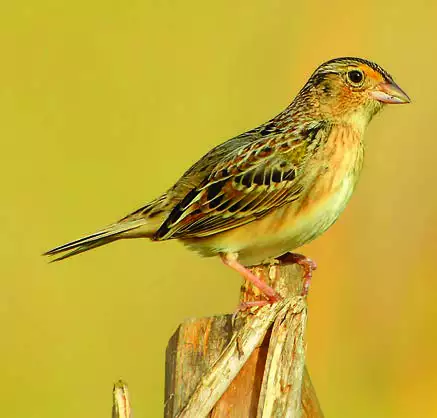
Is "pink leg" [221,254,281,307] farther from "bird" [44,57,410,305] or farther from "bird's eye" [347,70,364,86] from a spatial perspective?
"bird's eye" [347,70,364,86]

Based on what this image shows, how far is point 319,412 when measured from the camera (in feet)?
13.7

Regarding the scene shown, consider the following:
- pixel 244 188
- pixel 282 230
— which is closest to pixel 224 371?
pixel 282 230

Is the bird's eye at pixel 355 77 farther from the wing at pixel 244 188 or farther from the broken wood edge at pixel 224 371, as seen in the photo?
the broken wood edge at pixel 224 371

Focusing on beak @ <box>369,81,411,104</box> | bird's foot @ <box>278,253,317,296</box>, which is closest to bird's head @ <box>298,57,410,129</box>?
beak @ <box>369,81,411,104</box>

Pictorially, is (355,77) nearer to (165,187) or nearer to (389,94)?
(389,94)

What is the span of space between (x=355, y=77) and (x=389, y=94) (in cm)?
19

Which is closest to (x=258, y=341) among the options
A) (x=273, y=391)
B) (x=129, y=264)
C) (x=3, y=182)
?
(x=273, y=391)

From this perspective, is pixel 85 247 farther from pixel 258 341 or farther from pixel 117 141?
pixel 117 141

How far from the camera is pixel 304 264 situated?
209 inches

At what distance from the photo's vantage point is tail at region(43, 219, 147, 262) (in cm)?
549

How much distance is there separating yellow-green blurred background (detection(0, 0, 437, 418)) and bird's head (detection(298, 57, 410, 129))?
1.79 m

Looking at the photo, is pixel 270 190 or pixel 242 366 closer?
pixel 242 366

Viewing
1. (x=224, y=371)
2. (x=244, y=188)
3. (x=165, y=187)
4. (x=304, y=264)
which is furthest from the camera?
(x=165, y=187)

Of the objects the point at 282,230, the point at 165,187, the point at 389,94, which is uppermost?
the point at 165,187
